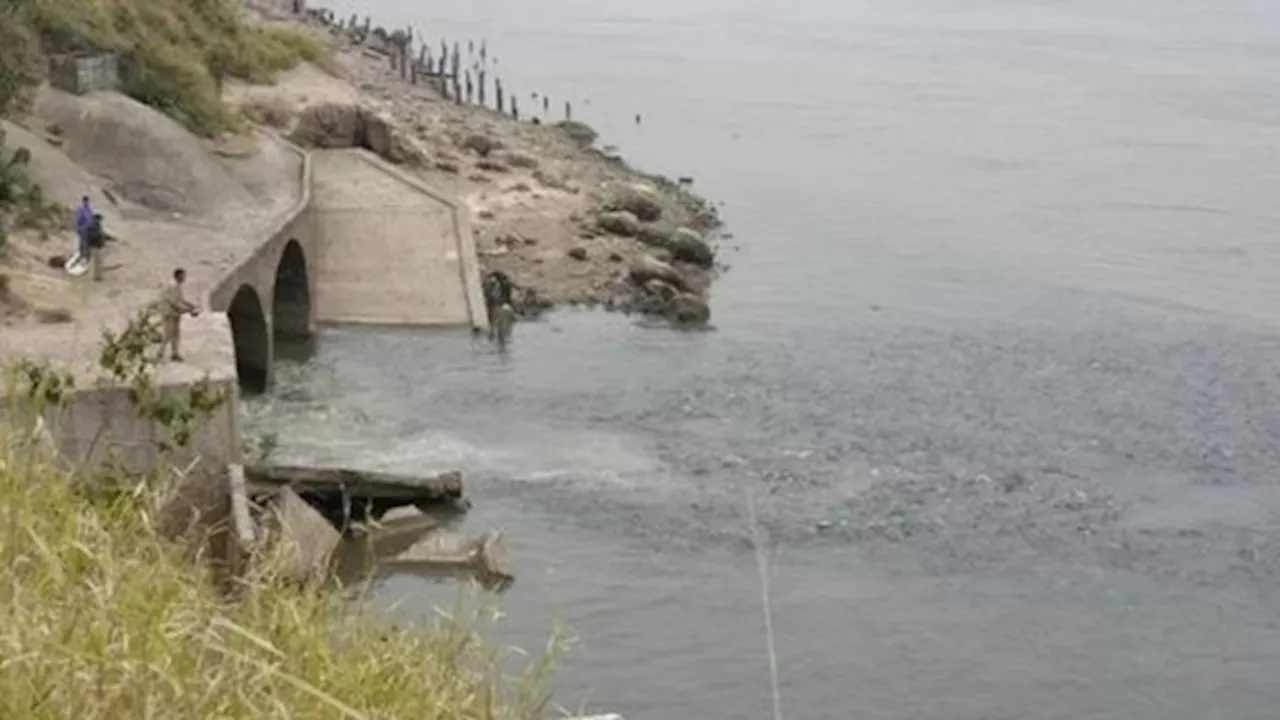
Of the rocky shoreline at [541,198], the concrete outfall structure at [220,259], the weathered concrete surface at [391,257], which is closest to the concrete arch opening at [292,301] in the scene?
the concrete outfall structure at [220,259]

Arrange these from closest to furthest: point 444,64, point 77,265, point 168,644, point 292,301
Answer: point 168,644 < point 77,265 < point 292,301 < point 444,64

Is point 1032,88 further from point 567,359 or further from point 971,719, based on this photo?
point 971,719

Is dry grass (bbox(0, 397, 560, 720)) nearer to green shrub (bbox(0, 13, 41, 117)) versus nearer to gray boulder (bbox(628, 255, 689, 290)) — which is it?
green shrub (bbox(0, 13, 41, 117))

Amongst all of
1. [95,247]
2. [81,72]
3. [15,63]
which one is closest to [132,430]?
[95,247]

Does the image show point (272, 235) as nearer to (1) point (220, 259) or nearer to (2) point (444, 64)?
(1) point (220, 259)

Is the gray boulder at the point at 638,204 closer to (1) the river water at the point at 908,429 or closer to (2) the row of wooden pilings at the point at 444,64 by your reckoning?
(1) the river water at the point at 908,429

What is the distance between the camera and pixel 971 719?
23.0 m

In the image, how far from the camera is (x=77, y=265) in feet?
92.9

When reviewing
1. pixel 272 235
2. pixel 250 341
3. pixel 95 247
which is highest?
pixel 95 247

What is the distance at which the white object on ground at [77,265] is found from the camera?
28.1 m

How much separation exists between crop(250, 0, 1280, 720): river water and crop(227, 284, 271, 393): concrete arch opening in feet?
2.39

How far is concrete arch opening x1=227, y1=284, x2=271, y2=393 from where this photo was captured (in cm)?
3266

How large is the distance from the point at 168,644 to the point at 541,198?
43.8 meters

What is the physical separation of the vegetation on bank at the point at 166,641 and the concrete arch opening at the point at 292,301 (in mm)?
29383
